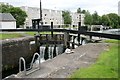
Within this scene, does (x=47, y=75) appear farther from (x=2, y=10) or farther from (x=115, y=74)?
(x=2, y=10)

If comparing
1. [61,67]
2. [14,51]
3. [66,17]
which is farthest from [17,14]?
[61,67]

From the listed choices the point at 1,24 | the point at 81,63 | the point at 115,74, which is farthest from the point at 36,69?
the point at 1,24

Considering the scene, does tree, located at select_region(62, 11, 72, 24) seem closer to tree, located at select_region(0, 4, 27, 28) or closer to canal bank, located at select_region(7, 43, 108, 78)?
tree, located at select_region(0, 4, 27, 28)

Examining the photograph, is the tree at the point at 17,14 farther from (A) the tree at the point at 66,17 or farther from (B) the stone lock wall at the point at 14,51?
(B) the stone lock wall at the point at 14,51

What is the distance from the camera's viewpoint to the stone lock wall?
57.0 feet

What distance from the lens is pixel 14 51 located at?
19141mm

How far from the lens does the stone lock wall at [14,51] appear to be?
1738cm

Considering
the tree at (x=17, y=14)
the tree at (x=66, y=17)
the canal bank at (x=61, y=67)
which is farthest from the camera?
the tree at (x=66, y=17)

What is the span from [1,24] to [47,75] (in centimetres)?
3388

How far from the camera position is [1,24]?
3972cm

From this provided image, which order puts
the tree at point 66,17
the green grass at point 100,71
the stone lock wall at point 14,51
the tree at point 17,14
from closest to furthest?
1. the green grass at point 100,71
2. the stone lock wall at point 14,51
3. the tree at point 17,14
4. the tree at point 66,17

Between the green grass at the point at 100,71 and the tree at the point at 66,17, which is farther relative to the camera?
the tree at the point at 66,17

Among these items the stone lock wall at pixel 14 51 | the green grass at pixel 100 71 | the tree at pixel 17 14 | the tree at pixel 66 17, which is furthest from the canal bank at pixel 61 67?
the tree at pixel 66 17

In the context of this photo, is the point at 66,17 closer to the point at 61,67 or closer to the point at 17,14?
the point at 17,14
